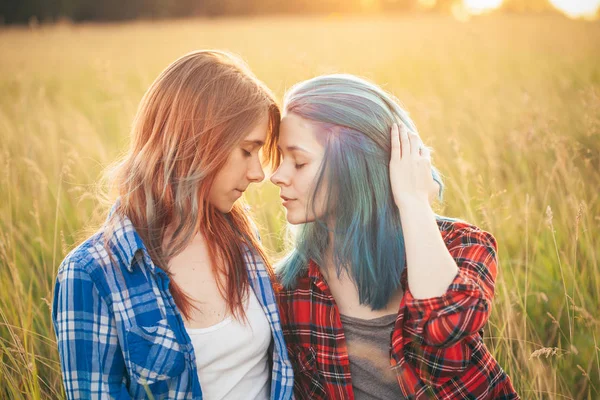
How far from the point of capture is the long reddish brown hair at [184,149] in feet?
5.70

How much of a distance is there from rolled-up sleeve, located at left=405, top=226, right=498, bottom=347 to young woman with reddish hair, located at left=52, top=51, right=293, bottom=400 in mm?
507

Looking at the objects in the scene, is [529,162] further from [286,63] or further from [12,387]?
[286,63]

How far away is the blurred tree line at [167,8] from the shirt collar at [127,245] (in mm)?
18178

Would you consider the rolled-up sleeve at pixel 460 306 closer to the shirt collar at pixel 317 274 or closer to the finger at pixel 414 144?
the shirt collar at pixel 317 274

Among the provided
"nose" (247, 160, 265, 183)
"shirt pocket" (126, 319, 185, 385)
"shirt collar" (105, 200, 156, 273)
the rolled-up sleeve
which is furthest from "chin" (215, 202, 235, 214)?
the rolled-up sleeve

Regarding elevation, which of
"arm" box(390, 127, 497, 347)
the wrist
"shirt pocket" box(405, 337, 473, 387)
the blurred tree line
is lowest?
"shirt pocket" box(405, 337, 473, 387)

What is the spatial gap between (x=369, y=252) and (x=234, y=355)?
0.58m

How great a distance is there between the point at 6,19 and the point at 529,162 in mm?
20661

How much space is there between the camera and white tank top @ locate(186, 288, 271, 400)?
5.53ft

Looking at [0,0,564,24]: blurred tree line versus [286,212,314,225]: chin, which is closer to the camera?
[286,212,314,225]: chin

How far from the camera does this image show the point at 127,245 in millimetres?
1599

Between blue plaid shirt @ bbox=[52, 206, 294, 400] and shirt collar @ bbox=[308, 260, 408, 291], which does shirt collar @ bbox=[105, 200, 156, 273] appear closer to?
blue plaid shirt @ bbox=[52, 206, 294, 400]

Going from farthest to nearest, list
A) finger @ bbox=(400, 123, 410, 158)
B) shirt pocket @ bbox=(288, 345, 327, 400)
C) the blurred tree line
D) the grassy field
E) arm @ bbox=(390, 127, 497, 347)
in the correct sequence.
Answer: the blurred tree line → the grassy field → shirt pocket @ bbox=(288, 345, 327, 400) → finger @ bbox=(400, 123, 410, 158) → arm @ bbox=(390, 127, 497, 347)

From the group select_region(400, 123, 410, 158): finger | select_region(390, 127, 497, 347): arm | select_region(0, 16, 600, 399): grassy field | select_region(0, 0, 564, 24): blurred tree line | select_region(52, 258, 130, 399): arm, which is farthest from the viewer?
select_region(0, 0, 564, 24): blurred tree line
